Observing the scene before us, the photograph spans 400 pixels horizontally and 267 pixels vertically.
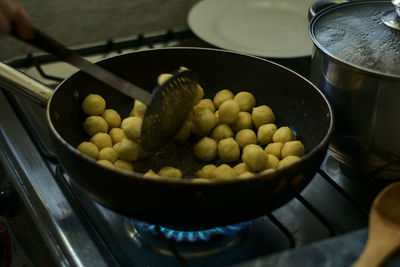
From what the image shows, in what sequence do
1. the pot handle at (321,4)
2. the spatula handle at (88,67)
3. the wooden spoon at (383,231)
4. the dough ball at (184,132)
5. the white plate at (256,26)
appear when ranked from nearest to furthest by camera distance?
1. the wooden spoon at (383,231)
2. the spatula handle at (88,67)
3. the dough ball at (184,132)
4. the pot handle at (321,4)
5. the white plate at (256,26)

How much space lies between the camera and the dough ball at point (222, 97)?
0.77 meters

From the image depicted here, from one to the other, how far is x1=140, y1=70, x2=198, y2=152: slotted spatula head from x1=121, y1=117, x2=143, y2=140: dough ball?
2 cm

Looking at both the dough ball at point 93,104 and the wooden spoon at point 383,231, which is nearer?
the wooden spoon at point 383,231

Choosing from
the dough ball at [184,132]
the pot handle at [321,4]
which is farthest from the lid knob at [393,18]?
the dough ball at [184,132]

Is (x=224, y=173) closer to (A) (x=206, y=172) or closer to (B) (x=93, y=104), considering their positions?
(A) (x=206, y=172)

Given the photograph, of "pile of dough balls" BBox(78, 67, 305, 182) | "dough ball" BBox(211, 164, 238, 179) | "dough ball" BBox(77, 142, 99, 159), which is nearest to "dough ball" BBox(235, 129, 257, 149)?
"pile of dough balls" BBox(78, 67, 305, 182)

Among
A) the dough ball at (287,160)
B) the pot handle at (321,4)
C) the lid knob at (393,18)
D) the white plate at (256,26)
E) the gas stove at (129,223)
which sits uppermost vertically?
the lid knob at (393,18)

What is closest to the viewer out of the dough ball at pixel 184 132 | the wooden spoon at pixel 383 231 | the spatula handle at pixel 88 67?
the wooden spoon at pixel 383 231

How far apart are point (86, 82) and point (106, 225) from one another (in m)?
0.21

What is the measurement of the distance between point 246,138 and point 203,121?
0.07 metres

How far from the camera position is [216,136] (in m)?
0.73

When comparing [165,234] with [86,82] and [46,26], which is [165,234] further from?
[46,26]

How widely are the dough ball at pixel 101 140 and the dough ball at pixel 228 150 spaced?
158 mm

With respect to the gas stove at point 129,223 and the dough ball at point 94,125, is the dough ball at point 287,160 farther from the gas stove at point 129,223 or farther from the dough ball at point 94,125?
the dough ball at point 94,125
